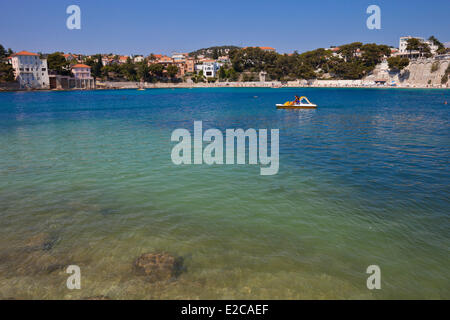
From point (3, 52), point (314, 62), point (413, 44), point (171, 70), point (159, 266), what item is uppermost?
point (3, 52)

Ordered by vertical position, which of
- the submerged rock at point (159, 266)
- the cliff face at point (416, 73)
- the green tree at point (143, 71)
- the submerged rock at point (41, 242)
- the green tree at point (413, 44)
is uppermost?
the green tree at point (413, 44)

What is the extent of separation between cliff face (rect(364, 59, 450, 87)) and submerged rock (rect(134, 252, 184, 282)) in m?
125

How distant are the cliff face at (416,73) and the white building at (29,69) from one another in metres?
133

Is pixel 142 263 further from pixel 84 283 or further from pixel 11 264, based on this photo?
pixel 11 264

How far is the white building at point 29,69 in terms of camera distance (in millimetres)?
112562

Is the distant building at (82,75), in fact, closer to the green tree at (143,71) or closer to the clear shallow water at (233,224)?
the green tree at (143,71)

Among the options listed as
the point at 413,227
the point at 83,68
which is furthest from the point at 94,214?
the point at 83,68

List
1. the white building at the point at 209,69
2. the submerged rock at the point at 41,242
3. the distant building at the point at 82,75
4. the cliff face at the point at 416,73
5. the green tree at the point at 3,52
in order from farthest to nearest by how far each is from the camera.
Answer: the white building at the point at 209,69, the green tree at the point at 3,52, the distant building at the point at 82,75, the cliff face at the point at 416,73, the submerged rock at the point at 41,242

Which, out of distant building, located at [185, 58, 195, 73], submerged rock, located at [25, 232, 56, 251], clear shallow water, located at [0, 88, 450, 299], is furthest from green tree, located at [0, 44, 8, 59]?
submerged rock, located at [25, 232, 56, 251]

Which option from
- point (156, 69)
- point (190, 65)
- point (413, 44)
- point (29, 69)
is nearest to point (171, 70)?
point (156, 69)

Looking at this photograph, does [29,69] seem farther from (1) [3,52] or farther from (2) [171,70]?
(2) [171,70]

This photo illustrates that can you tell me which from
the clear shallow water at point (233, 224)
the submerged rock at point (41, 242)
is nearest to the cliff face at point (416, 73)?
the clear shallow water at point (233, 224)

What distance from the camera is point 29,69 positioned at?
115m

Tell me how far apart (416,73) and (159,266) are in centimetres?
13521
